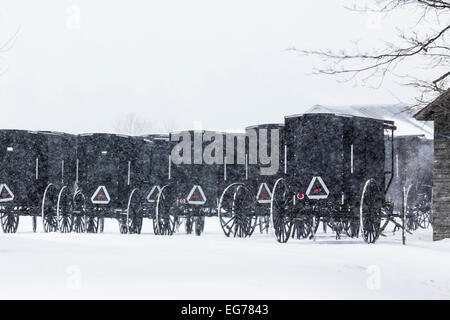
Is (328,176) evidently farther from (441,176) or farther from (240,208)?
(441,176)

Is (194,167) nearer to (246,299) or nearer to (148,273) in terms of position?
(148,273)

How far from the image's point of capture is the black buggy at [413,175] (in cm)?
2869

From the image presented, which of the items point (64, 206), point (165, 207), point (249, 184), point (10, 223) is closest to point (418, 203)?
point (249, 184)

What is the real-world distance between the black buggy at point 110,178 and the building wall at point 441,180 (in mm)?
8475

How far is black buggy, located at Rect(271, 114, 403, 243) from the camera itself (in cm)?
1725

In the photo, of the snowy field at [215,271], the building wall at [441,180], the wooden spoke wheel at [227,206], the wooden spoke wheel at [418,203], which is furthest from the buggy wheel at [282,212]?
A: the wooden spoke wheel at [418,203]

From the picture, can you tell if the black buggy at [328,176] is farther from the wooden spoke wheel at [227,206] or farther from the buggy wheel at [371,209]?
the wooden spoke wheel at [227,206]

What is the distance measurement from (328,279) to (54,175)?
14759 millimetres

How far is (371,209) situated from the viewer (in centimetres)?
1752

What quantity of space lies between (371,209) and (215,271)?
7494 millimetres

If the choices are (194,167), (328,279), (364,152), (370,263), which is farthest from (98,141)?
(328,279)

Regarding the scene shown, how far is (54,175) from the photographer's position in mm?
23688

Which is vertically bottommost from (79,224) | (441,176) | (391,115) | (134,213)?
(79,224)

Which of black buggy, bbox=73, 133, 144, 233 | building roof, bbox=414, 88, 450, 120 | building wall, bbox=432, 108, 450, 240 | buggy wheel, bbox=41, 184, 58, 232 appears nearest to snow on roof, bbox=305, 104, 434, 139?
building wall, bbox=432, 108, 450, 240
